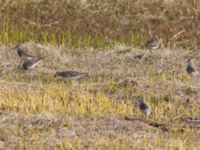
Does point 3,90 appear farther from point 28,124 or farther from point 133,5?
point 133,5

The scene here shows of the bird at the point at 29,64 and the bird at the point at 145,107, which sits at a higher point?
the bird at the point at 29,64

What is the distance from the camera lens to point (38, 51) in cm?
1504

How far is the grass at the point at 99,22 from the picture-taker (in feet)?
54.9

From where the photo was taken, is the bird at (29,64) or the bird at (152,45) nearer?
the bird at (29,64)

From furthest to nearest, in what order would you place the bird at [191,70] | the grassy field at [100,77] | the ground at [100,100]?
the bird at [191,70]
the grassy field at [100,77]
the ground at [100,100]

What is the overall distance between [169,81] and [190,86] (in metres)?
0.56

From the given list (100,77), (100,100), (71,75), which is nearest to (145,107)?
(100,100)

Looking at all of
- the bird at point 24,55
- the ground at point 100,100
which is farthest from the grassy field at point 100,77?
the bird at point 24,55

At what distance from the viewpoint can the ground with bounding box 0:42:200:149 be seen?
858 cm

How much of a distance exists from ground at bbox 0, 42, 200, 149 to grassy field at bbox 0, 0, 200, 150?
0.04 ft

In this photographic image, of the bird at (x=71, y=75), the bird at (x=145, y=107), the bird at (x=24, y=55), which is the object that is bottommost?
the bird at (x=145, y=107)

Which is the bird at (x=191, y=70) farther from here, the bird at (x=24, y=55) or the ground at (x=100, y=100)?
the bird at (x=24, y=55)

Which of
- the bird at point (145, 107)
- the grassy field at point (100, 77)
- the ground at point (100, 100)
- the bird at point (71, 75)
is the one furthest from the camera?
the bird at point (71, 75)

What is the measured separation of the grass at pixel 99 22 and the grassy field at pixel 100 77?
0.02 m
